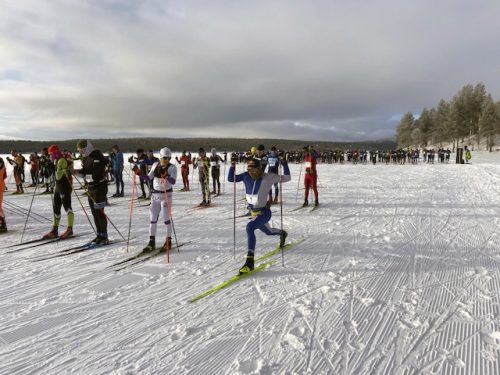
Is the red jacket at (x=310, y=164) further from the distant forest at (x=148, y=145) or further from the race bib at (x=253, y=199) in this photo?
the distant forest at (x=148, y=145)

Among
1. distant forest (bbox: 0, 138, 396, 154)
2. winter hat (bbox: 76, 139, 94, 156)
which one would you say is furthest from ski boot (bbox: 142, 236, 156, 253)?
distant forest (bbox: 0, 138, 396, 154)

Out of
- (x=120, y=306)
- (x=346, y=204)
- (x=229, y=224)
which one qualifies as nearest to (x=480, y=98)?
(x=346, y=204)

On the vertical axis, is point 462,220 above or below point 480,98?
below

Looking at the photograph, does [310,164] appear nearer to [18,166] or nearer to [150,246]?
[150,246]

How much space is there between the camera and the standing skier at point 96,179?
6.67 m

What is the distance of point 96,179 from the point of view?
6750 mm

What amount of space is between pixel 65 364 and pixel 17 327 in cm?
115

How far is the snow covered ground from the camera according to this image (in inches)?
119

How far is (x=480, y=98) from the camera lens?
6225 centimetres

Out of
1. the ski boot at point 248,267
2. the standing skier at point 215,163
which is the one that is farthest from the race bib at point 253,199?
the standing skier at point 215,163

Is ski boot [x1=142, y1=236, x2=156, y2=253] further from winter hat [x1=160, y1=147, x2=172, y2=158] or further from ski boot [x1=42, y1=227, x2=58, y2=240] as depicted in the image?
ski boot [x1=42, y1=227, x2=58, y2=240]

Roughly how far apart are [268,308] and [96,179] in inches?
191

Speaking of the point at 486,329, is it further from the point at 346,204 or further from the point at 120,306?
the point at 346,204

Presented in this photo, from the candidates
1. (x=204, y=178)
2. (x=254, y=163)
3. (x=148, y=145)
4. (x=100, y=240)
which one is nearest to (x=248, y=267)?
(x=254, y=163)
